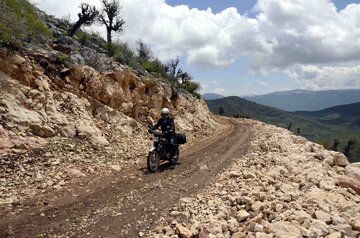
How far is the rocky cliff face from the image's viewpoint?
36.3 ft

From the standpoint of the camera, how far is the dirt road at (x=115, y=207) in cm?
741

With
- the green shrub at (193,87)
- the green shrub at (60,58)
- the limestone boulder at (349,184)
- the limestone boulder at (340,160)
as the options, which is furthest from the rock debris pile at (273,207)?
the green shrub at (193,87)

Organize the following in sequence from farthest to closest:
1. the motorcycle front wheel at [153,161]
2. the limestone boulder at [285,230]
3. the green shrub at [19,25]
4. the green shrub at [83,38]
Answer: the green shrub at [83,38], the green shrub at [19,25], the motorcycle front wheel at [153,161], the limestone boulder at [285,230]

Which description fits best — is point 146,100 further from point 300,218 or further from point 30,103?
point 300,218

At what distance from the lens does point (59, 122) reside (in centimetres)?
1388

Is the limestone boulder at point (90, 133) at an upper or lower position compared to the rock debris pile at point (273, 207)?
upper

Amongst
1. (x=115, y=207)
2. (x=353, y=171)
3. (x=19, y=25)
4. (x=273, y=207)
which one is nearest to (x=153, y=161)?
(x=115, y=207)

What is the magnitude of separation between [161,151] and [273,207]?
612 cm

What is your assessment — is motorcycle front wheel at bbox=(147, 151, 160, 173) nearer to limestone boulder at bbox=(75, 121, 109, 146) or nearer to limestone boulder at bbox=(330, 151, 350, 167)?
limestone boulder at bbox=(75, 121, 109, 146)

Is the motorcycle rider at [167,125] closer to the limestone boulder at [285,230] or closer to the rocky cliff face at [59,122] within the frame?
the rocky cliff face at [59,122]

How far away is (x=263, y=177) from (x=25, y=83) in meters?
9.56

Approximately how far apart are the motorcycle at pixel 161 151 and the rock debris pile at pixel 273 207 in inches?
92.9

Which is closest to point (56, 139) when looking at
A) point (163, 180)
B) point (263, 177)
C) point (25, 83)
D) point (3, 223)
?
point (25, 83)

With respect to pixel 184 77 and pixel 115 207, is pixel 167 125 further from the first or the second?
pixel 184 77
